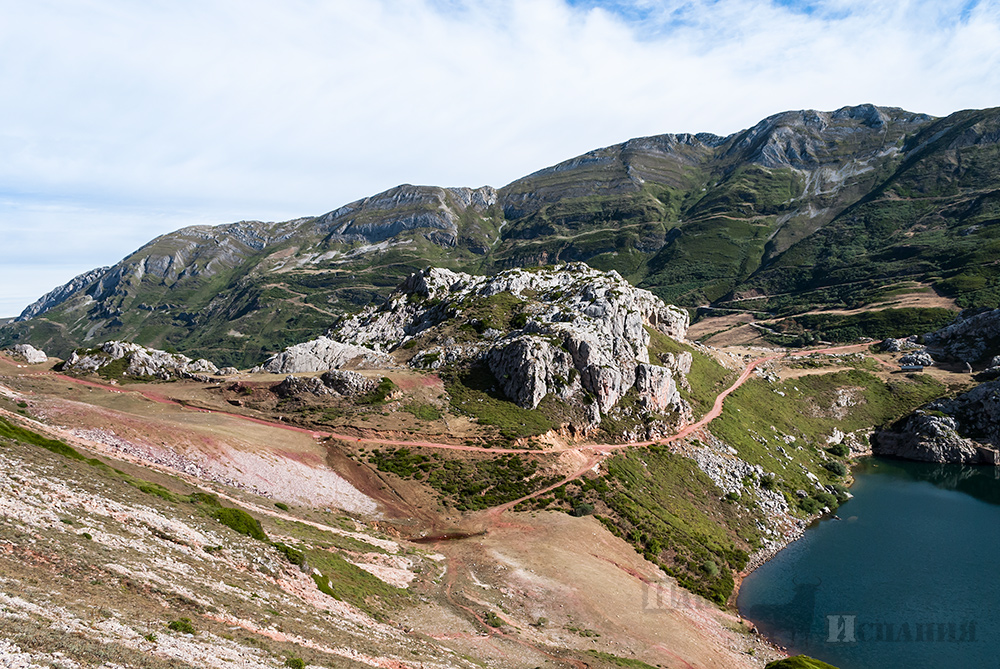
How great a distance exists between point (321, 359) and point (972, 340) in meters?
200

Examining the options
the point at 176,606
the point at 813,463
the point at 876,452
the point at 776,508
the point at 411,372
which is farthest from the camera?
the point at 876,452

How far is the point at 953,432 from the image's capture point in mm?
124188

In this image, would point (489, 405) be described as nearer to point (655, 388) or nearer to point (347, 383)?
point (347, 383)

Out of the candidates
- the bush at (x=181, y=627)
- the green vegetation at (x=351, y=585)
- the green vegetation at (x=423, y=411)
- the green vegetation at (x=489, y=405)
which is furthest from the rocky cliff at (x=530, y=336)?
the bush at (x=181, y=627)

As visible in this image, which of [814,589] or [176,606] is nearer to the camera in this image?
[176,606]

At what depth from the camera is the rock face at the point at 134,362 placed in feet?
303

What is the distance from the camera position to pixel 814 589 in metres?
72.1

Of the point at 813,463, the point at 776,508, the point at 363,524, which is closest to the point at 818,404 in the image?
the point at 813,463

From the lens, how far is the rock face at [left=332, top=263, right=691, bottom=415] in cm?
9912

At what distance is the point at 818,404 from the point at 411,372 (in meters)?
115

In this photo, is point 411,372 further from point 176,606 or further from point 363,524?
point 176,606

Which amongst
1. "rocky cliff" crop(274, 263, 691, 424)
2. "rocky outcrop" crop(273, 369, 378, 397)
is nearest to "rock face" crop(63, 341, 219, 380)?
"rocky cliff" crop(274, 263, 691, 424)

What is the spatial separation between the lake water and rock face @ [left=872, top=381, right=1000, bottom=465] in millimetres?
17758

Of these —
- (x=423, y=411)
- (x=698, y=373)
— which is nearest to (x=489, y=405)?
(x=423, y=411)
